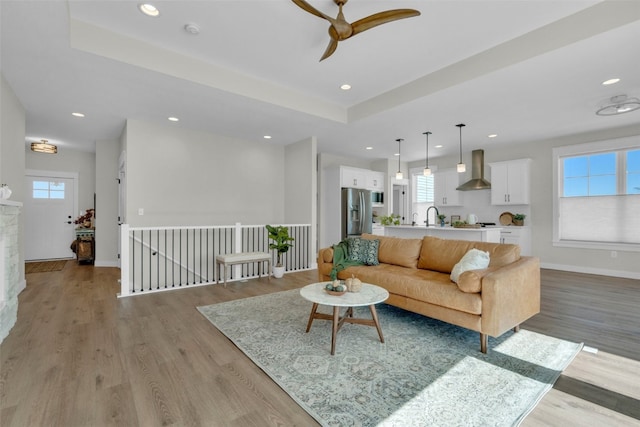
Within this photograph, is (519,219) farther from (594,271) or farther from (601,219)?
(594,271)

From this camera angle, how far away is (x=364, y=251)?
4.04 m

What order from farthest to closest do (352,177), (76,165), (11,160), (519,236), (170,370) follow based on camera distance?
(76,165)
(352,177)
(519,236)
(11,160)
(170,370)

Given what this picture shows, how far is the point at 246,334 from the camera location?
2852 millimetres

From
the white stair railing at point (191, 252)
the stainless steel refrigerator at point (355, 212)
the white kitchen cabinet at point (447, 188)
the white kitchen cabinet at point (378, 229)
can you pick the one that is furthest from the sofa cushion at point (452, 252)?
the white kitchen cabinet at point (447, 188)

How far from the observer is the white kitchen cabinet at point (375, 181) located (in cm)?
786

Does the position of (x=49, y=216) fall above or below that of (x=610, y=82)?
below

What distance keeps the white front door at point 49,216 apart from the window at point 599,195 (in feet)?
37.4

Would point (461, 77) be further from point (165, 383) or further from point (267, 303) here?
point (165, 383)

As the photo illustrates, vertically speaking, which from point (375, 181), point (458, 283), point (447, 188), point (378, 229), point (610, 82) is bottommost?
point (458, 283)

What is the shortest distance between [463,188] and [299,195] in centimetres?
395

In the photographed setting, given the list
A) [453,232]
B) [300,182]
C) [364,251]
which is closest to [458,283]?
[364,251]

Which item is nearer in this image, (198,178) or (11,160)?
(11,160)

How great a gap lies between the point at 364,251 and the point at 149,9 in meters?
3.48

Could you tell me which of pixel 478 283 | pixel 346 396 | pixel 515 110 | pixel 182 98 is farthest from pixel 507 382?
pixel 182 98
